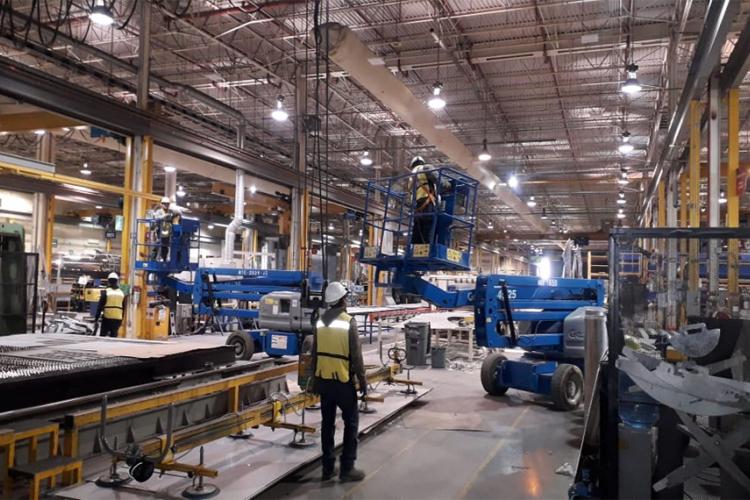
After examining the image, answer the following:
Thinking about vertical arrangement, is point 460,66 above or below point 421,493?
above

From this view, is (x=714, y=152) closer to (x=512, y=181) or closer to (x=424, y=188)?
(x=424, y=188)

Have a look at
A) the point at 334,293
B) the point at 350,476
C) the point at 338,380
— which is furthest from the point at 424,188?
the point at 350,476

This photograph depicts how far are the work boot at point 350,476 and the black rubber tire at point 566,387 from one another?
3.87m

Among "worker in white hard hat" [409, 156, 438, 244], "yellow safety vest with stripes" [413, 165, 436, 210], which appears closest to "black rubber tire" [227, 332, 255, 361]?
"worker in white hard hat" [409, 156, 438, 244]

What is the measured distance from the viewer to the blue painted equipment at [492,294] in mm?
6840

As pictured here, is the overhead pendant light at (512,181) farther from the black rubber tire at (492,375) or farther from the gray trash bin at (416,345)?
the black rubber tire at (492,375)

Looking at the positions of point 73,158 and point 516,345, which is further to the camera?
point 73,158

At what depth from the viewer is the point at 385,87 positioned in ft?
36.4

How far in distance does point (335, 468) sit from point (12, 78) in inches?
358

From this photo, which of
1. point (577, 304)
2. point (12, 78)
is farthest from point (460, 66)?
point (12, 78)

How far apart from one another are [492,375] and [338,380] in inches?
177

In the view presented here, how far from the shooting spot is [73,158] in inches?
1006

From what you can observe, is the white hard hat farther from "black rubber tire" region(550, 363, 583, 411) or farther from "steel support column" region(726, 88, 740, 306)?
"steel support column" region(726, 88, 740, 306)

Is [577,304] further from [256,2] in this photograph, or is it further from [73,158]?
[73,158]
